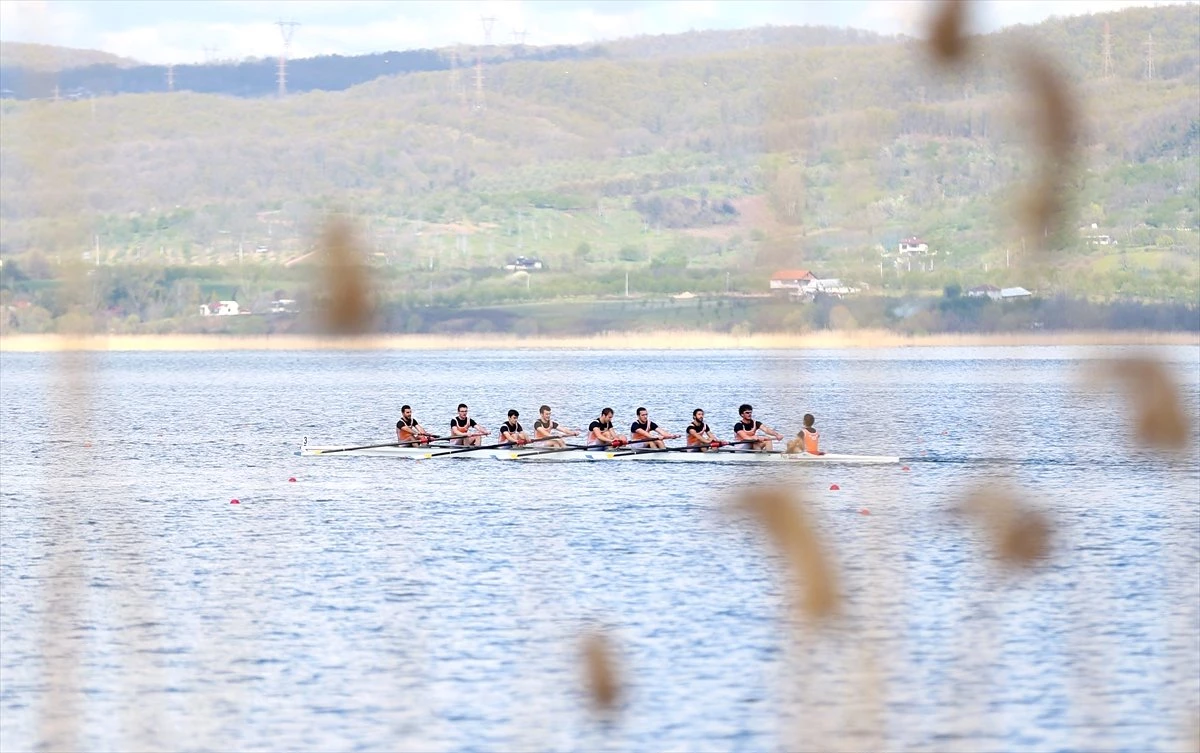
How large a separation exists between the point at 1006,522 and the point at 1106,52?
2.18 meters

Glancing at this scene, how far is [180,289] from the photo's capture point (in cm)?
9581

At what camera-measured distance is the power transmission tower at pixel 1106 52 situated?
4.76 meters

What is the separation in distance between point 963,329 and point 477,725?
121 meters

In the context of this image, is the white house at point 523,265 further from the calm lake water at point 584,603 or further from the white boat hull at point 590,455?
the white boat hull at point 590,455

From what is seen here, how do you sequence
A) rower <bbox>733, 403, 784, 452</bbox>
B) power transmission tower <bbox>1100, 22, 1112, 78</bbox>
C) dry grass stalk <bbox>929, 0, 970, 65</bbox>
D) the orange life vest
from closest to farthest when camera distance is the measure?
dry grass stalk <bbox>929, 0, 970, 65</bbox>
power transmission tower <bbox>1100, 22, 1112, 78</bbox>
the orange life vest
rower <bbox>733, 403, 784, 452</bbox>

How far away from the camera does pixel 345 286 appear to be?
3318mm

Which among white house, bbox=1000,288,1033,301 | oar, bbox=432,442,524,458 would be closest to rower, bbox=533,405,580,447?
oar, bbox=432,442,524,458

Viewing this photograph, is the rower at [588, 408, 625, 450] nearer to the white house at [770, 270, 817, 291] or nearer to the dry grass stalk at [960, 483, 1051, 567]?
the dry grass stalk at [960, 483, 1051, 567]

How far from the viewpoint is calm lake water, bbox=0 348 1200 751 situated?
42.2 feet

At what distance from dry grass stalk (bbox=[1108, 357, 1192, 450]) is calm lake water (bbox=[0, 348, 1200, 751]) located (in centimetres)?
6

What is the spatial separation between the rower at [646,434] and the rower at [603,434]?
800 mm

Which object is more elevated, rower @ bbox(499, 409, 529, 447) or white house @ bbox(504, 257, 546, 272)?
white house @ bbox(504, 257, 546, 272)

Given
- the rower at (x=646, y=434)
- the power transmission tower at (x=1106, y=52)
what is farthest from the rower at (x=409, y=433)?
the power transmission tower at (x=1106, y=52)

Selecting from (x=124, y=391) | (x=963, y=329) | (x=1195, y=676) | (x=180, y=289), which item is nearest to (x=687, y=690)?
(x=1195, y=676)
